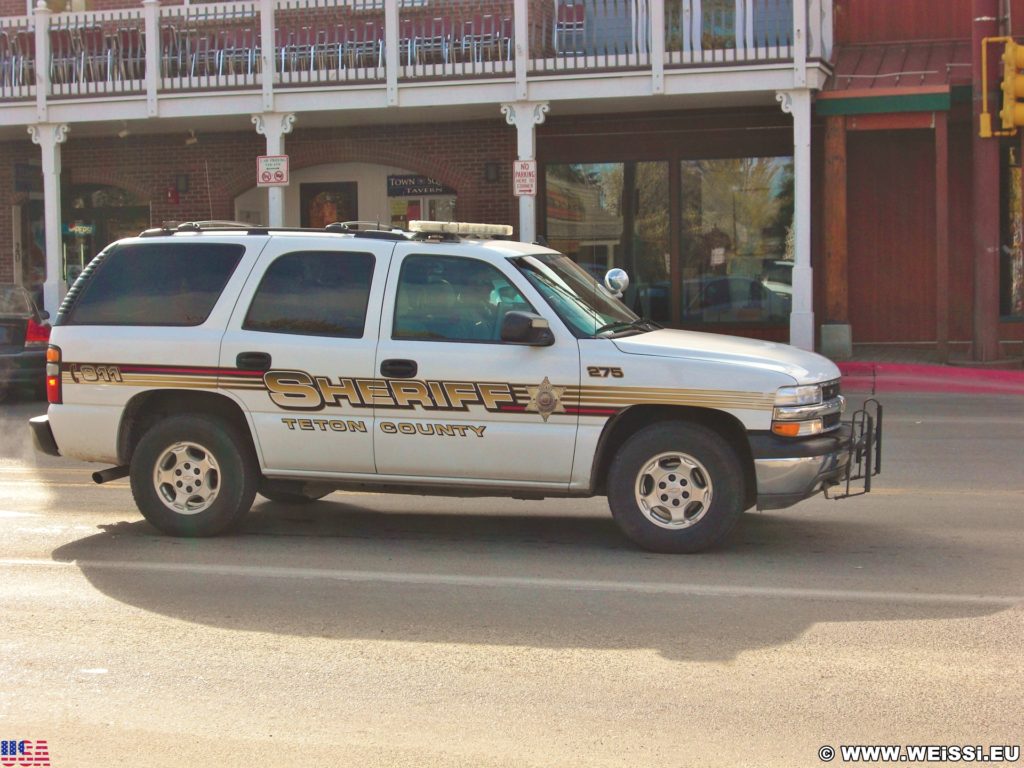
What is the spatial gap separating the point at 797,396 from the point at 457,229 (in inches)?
92.9

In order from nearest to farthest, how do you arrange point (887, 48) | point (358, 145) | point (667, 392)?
point (667, 392) → point (887, 48) → point (358, 145)

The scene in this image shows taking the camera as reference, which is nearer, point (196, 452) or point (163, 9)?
point (196, 452)

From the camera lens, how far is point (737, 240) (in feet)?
65.9

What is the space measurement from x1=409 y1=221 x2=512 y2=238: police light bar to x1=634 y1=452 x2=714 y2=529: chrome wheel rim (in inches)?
75.8

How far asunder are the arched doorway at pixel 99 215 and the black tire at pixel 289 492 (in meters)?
15.1

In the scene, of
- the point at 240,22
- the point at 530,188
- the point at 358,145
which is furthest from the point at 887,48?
the point at 240,22

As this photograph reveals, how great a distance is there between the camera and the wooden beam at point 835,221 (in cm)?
1794

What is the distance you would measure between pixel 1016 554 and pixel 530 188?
11570mm

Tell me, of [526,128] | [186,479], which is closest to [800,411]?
[186,479]

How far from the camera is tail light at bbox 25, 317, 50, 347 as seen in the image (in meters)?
15.3

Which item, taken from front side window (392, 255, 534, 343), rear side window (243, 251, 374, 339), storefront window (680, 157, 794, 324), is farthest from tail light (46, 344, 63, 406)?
storefront window (680, 157, 794, 324)

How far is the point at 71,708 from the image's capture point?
4.92m

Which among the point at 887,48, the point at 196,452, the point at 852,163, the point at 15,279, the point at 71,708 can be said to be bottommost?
the point at 71,708

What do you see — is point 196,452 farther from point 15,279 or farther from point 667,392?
point 15,279
